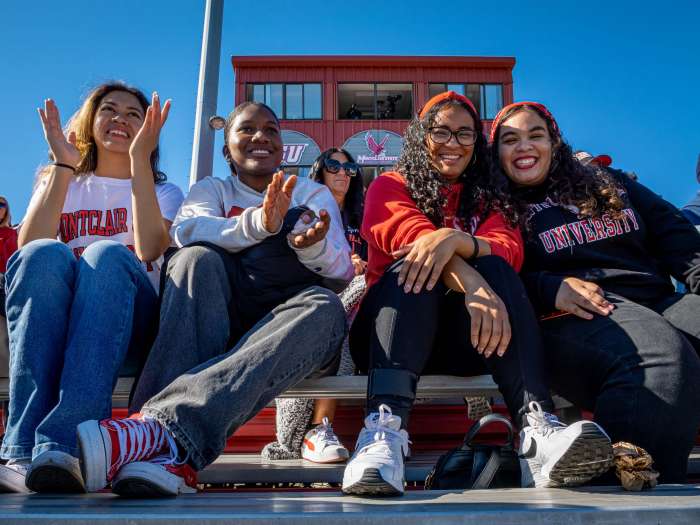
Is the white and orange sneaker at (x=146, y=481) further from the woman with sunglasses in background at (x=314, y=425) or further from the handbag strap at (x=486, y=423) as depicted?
the woman with sunglasses in background at (x=314, y=425)

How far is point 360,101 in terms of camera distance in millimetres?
20125

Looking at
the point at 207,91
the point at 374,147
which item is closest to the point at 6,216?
the point at 207,91

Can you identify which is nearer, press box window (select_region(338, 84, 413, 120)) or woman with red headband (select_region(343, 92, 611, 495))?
woman with red headband (select_region(343, 92, 611, 495))

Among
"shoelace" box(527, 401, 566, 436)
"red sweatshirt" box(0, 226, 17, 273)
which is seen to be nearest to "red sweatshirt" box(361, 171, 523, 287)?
"shoelace" box(527, 401, 566, 436)

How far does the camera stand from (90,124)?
2.50m

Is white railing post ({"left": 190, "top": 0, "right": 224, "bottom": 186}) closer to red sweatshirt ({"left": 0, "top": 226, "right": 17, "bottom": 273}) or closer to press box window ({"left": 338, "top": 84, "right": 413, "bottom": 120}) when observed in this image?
red sweatshirt ({"left": 0, "top": 226, "right": 17, "bottom": 273})

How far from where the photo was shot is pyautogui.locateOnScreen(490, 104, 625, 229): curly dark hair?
86.2 inches

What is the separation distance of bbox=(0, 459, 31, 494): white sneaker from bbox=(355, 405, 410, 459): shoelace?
784 millimetres

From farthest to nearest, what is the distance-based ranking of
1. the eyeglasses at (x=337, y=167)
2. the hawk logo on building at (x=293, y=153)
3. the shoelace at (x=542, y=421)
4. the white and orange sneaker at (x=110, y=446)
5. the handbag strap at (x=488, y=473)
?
the hawk logo on building at (x=293, y=153) → the eyeglasses at (x=337, y=167) → the handbag strap at (x=488, y=473) → the shoelace at (x=542, y=421) → the white and orange sneaker at (x=110, y=446)

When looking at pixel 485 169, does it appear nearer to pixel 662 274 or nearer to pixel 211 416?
pixel 662 274

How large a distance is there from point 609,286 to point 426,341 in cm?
80

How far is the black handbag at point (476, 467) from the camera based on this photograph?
161 cm

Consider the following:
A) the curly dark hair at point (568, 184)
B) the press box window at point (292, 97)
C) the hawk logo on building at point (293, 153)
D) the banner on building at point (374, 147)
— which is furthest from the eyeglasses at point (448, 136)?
the press box window at point (292, 97)

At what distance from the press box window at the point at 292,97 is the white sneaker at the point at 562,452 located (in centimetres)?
1851
